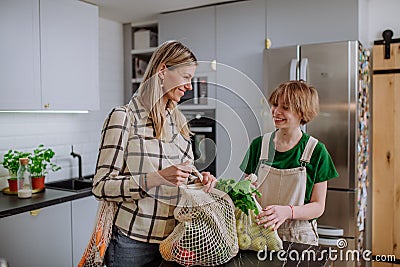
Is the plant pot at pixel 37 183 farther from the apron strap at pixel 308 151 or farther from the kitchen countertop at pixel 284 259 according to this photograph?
the apron strap at pixel 308 151

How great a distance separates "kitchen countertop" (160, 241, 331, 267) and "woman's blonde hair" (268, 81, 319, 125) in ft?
1.71

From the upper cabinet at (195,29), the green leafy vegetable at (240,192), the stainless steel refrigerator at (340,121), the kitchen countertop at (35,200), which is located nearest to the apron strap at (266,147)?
the green leafy vegetable at (240,192)

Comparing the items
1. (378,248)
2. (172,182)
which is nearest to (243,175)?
(172,182)

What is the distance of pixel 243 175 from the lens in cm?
109

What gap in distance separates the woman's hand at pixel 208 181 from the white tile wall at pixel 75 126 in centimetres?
201

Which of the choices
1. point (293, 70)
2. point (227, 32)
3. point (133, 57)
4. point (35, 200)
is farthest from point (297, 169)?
point (133, 57)

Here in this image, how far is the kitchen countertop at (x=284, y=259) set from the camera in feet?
3.71

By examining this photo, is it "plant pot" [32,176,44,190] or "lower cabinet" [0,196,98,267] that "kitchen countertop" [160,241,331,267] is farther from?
"plant pot" [32,176,44,190]

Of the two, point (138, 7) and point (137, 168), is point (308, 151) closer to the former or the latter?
point (137, 168)

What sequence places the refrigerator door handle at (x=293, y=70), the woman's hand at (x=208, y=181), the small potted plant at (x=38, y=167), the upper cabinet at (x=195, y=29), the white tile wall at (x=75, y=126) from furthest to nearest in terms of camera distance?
1. the upper cabinet at (x=195, y=29)
2. the white tile wall at (x=75, y=126)
3. the small potted plant at (x=38, y=167)
4. the refrigerator door handle at (x=293, y=70)
5. the woman's hand at (x=208, y=181)

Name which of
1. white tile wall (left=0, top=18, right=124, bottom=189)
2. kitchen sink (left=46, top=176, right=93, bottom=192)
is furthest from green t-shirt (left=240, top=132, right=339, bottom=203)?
white tile wall (left=0, top=18, right=124, bottom=189)

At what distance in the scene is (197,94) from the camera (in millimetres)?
1190

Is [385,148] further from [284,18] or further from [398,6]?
[284,18]

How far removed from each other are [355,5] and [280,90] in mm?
1312
